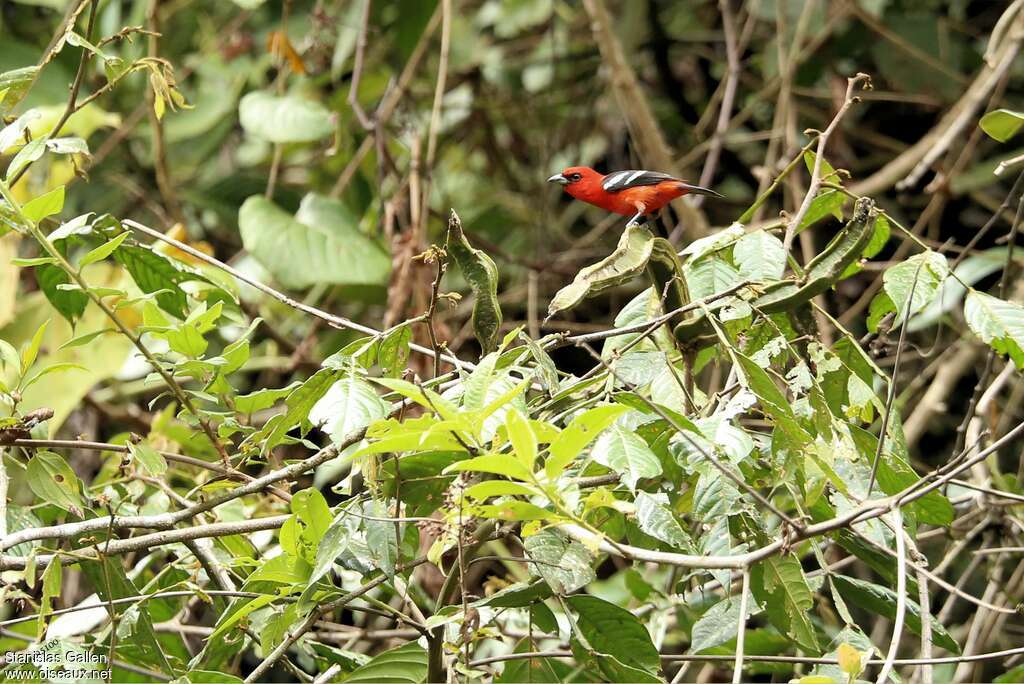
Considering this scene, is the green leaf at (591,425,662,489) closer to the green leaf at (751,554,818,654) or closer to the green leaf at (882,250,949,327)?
the green leaf at (751,554,818,654)

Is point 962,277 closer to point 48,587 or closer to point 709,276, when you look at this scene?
point 709,276

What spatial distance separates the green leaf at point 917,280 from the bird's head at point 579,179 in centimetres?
130

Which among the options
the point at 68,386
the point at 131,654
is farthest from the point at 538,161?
the point at 131,654

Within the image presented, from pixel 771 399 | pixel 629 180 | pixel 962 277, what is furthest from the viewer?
pixel 962 277

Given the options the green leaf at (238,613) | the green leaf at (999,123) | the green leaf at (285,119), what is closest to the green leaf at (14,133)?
the green leaf at (238,613)

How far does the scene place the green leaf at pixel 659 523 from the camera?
44.3 inches

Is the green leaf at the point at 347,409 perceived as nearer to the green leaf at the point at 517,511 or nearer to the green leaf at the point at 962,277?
the green leaf at the point at 517,511

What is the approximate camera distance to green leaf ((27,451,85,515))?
143 cm

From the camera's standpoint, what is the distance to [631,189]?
246 centimetres

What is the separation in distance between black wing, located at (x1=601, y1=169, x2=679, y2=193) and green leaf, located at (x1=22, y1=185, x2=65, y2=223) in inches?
51.3

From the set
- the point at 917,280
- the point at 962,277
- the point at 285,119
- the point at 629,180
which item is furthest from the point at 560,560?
the point at 285,119

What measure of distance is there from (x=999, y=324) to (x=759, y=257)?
1.02 feet

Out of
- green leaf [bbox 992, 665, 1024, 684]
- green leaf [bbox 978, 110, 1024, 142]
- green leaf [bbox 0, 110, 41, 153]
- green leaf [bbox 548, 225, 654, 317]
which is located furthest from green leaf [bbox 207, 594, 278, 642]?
green leaf [bbox 978, 110, 1024, 142]

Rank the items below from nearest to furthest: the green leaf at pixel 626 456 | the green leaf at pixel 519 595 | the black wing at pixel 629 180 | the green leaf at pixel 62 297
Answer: the green leaf at pixel 626 456
the green leaf at pixel 519 595
the green leaf at pixel 62 297
the black wing at pixel 629 180
